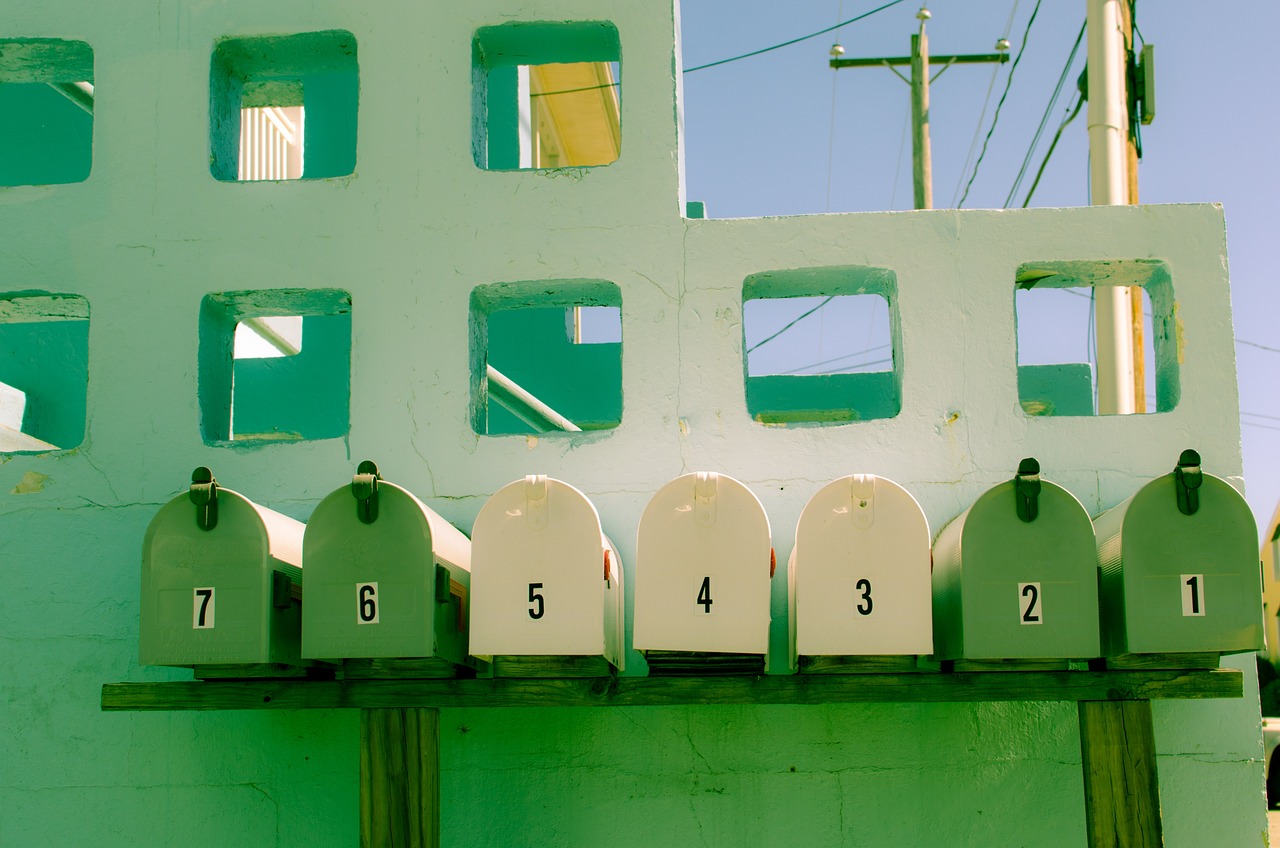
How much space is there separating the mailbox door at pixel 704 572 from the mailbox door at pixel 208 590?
49.0 inches

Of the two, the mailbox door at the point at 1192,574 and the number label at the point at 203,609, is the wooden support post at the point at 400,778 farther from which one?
the mailbox door at the point at 1192,574

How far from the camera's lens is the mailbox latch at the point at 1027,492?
416 cm

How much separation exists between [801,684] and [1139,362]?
153 inches

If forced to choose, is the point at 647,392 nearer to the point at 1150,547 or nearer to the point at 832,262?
the point at 832,262

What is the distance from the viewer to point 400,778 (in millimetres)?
4359

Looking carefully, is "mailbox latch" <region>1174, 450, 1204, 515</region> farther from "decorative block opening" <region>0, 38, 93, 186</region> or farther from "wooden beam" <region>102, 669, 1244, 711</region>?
"decorative block opening" <region>0, 38, 93, 186</region>

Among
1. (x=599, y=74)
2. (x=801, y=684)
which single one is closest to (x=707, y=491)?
(x=801, y=684)

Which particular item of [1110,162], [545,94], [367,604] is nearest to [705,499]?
[367,604]

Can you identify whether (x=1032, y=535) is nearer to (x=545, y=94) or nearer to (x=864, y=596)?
(x=864, y=596)

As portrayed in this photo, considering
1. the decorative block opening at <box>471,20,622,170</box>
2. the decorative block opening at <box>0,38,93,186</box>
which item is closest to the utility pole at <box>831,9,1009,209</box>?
the decorative block opening at <box>471,20,622,170</box>

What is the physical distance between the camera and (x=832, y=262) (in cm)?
509

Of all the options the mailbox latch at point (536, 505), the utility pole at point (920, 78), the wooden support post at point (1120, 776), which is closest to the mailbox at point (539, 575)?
the mailbox latch at point (536, 505)

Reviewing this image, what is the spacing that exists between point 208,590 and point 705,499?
1650 millimetres

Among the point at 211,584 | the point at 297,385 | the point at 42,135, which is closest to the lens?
the point at 211,584
